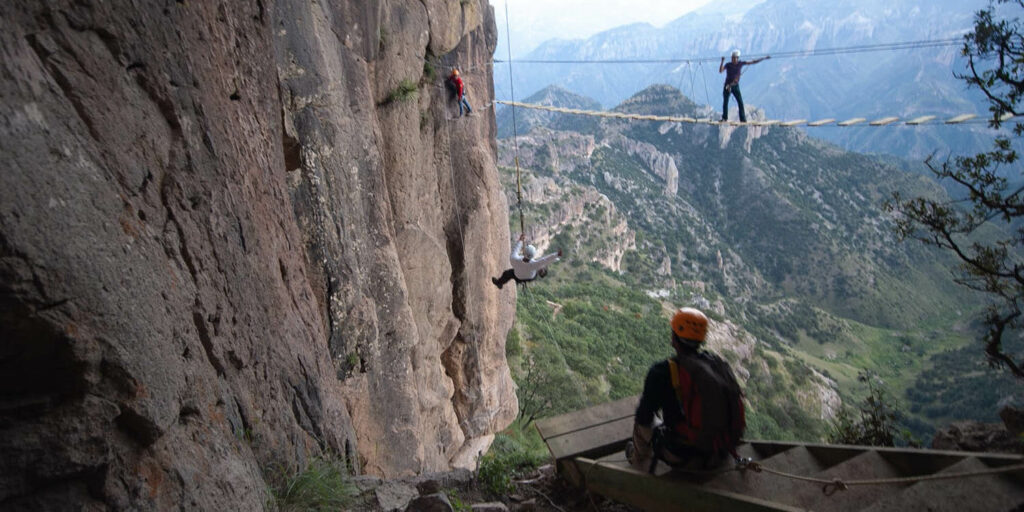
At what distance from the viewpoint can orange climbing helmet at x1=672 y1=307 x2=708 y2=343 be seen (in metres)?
4.13

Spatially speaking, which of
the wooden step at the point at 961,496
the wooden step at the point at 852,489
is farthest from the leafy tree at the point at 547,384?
the wooden step at the point at 961,496

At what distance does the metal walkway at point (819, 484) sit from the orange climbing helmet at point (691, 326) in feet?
Answer: 3.35

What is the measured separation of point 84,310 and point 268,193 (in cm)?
305

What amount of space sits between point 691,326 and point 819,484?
4.67 ft

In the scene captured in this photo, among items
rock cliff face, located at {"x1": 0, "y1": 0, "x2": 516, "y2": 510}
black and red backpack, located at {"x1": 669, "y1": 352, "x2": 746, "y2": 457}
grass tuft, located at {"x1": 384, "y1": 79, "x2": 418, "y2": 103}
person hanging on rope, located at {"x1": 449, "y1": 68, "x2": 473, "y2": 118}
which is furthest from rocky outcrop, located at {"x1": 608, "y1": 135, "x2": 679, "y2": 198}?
black and red backpack, located at {"x1": 669, "y1": 352, "x2": 746, "y2": 457}

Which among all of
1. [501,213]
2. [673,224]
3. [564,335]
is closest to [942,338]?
[673,224]

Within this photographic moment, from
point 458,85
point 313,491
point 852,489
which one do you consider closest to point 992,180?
point 852,489

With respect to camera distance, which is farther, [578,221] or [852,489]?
[578,221]

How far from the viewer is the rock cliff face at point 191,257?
8.45 feet

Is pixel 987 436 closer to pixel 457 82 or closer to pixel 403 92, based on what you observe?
pixel 403 92

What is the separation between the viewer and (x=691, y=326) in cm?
413

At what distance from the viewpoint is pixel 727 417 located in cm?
405

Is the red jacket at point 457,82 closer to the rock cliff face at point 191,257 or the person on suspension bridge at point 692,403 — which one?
the rock cliff face at point 191,257

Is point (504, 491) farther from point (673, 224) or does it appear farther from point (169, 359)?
point (673, 224)
